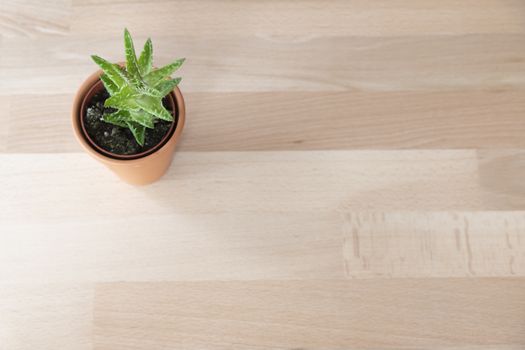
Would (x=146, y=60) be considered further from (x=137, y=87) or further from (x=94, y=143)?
(x=94, y=143)

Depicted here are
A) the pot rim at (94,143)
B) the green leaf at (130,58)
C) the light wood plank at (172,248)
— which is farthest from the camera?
the light wood plank at (172,248)

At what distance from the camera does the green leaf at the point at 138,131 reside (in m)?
0.97

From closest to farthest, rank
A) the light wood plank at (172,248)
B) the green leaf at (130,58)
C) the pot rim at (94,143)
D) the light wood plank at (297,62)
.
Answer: the green leaf at (130,58)
the pot rim at (94,143)
the light wood plank at (172,248)
the light wood plank at (297,62)

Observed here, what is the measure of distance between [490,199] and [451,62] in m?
0.32

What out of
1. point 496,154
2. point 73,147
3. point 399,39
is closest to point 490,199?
point 496,154

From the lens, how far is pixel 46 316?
1078 mm

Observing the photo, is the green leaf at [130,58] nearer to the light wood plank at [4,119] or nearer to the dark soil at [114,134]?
the dark soil at [114,134]

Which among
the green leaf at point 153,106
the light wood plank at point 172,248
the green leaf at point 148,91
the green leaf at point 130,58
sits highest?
the green leaf at point 130,58

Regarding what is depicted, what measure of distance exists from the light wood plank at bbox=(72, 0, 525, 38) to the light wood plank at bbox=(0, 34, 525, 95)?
2 cm

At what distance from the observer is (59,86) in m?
1.21

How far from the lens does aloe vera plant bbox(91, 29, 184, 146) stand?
90 centimetres

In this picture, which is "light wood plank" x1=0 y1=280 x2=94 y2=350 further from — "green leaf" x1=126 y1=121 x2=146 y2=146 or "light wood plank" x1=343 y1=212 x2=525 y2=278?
"light wood plank" x1=343 y1=212 x2=525 y2=278

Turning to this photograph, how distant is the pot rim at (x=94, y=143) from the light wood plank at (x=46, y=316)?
0.28m

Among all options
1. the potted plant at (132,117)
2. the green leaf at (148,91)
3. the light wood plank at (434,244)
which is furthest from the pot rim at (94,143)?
the light wood plank at (434,244)
